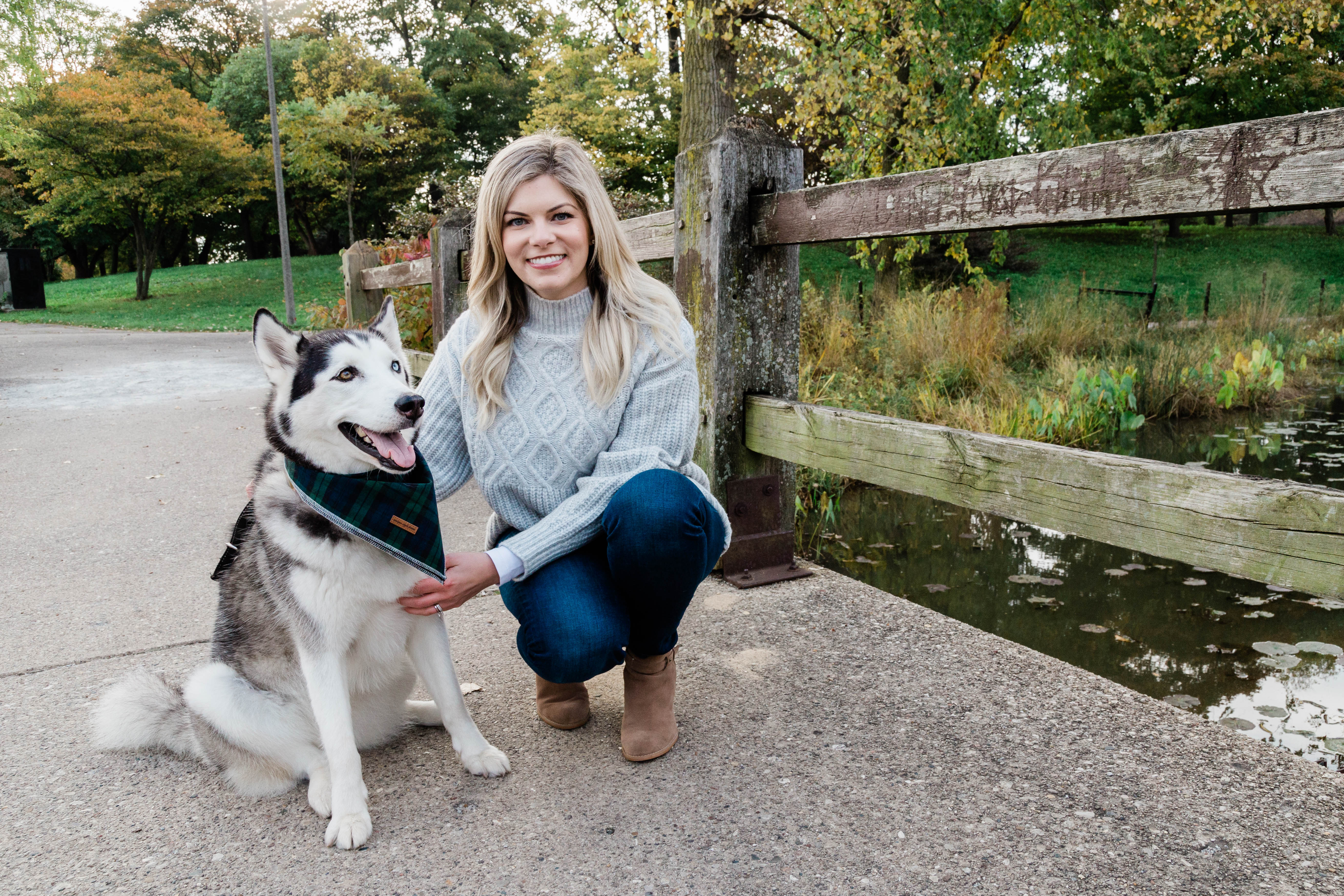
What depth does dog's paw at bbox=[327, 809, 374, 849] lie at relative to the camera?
73.2 inches

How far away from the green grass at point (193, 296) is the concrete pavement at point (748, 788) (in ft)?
49.1

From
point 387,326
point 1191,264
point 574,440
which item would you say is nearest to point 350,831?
point 574,440

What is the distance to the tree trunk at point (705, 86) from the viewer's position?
35.0ft

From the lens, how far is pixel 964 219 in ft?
8.00

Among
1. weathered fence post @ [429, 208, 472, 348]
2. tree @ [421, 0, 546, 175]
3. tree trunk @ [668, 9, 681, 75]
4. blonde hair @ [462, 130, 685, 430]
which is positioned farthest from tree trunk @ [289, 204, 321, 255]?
blonde hair @ [462, 130, 685, 430]

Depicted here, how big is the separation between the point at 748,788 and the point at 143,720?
1569 mm

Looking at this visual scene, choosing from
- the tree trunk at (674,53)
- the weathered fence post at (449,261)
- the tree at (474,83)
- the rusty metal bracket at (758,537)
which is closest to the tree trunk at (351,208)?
the tree at (474,83)

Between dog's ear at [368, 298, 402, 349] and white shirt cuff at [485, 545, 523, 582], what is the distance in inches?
22.6

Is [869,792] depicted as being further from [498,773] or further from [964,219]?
[964,219]

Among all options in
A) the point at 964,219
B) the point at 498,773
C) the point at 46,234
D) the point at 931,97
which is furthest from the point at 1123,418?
the point at 46,234

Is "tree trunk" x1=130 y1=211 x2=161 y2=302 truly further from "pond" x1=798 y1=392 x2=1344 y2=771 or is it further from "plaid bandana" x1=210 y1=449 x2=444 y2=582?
"plaid bandana" x1=210 y1=449 x2=444 y2=582

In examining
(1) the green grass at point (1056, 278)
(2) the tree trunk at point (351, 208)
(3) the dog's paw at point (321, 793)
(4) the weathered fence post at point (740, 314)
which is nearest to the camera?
(3) the dog's paw at point (321, 793)

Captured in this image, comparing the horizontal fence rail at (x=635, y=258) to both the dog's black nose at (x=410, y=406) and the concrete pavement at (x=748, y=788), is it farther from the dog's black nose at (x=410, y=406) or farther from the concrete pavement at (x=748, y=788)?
the concrete pavement at (x=748, y=788)

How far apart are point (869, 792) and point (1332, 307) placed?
14.8m
